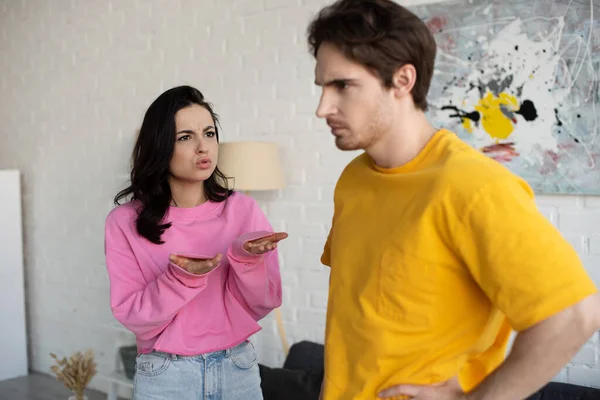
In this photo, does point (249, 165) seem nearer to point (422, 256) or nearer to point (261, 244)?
point (261, 244)

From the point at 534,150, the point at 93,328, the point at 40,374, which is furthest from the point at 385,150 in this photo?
the point at 40,374

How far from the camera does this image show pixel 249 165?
10.3ft

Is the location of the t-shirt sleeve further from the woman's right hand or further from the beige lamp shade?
the beige lamp shade

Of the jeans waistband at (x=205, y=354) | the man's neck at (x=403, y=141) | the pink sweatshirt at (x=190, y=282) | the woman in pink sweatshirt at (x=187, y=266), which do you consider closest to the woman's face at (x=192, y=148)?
the woman in pink sweatshirt at (x=187, y=266)

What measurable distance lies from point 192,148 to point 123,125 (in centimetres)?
233

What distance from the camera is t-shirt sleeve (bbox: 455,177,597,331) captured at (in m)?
0.97

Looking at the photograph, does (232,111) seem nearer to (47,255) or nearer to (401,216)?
(47,255)

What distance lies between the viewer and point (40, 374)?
4.93m

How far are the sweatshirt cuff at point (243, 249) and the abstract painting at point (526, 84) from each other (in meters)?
1.27

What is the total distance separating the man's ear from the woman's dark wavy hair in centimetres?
97

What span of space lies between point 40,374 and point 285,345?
2.42m

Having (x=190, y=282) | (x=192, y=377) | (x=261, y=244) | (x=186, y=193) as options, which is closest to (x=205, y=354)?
(x=192, y=377)

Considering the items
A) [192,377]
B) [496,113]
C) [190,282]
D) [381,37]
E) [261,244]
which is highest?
[381,37]

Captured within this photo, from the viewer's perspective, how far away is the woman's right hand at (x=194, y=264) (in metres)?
1.80
